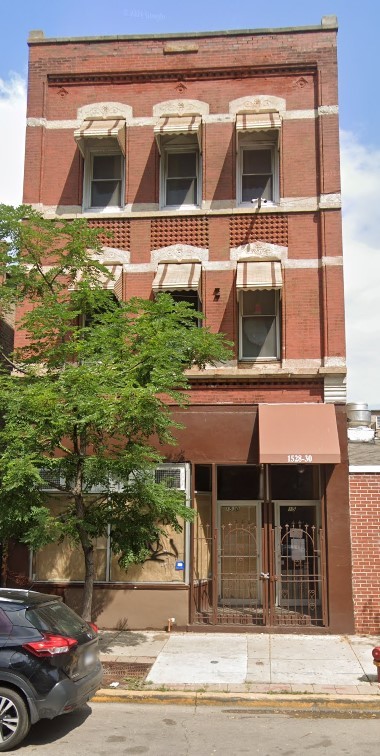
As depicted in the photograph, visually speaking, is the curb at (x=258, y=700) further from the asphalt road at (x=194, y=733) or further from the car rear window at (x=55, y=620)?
the car rear window at (x=55, y=620)

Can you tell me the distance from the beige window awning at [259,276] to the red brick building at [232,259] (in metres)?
0.04

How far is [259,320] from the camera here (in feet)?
45.4

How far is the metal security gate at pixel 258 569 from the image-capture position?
12391mm

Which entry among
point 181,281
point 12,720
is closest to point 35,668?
point 12,720

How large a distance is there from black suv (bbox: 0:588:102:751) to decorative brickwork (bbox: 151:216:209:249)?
8530mm

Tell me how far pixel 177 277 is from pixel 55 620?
7789 mm

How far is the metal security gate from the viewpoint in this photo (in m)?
12.4

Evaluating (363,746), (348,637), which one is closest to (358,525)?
(348,637)

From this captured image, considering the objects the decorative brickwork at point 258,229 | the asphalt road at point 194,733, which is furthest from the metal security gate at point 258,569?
the decorative brickwork at point 258,229

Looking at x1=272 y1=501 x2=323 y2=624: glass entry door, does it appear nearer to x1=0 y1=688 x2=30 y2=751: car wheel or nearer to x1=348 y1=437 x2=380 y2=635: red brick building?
x1=348 y1=437 x2=380 y2=635: red brick building

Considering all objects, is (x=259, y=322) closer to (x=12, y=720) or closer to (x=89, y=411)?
(x=89, y=411)

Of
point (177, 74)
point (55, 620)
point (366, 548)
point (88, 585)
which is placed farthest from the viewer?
point (177, 74)

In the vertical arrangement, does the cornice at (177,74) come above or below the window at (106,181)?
above

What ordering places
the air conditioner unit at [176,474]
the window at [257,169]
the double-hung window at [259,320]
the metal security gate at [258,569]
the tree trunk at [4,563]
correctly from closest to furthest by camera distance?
the metal security gate at [258,569] < the air conditioner unit at [176,474] < the tree trunk at [4,563] < the double-hung window at [259,320] < the window at [257,169]
